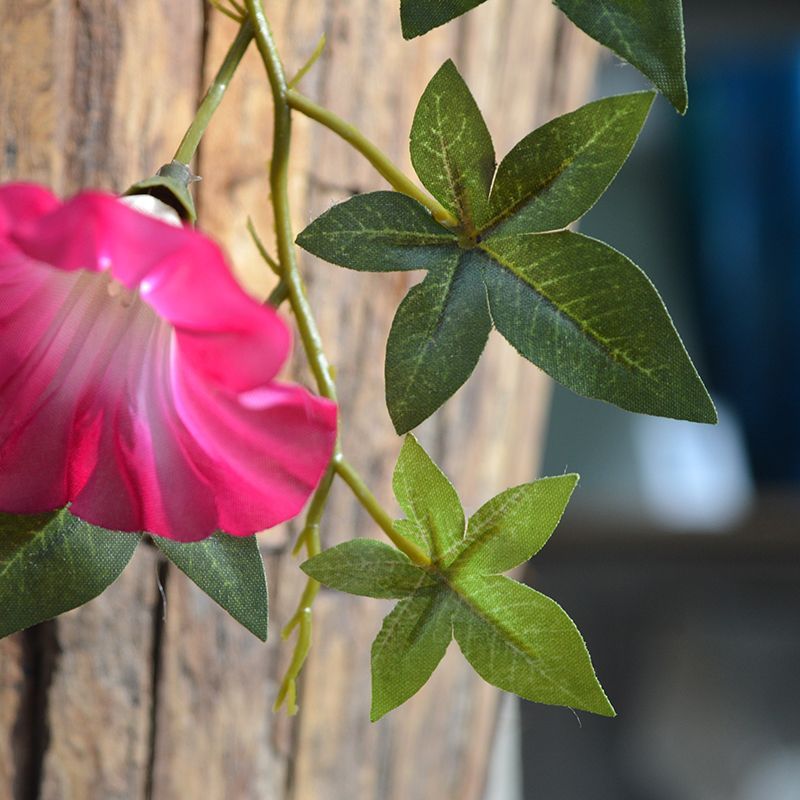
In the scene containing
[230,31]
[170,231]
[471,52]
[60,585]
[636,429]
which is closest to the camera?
[170,231]

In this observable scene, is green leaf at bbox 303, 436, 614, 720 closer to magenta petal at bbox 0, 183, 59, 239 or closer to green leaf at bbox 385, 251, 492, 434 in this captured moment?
Answer: green leaf at bbox 385, 251, 492, 434

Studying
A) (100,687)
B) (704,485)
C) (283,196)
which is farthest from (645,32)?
(704,485)

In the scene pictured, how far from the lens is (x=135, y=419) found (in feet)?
0.86

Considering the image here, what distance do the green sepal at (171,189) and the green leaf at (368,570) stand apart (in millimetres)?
94

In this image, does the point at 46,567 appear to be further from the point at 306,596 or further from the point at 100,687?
the point at 100,687

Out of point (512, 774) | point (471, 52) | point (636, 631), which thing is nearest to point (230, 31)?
point (471, 52)

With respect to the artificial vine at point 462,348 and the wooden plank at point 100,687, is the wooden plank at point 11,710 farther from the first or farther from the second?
the artificial vine at point 462,348

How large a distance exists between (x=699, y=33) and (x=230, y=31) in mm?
1319

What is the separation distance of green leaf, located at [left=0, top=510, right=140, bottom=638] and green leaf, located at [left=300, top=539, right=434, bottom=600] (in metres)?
0.05

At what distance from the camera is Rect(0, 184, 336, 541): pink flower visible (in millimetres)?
242

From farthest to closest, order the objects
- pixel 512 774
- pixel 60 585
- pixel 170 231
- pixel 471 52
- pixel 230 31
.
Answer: pixel 512 774, pixel 471 52, pixel 230 31, pixel 60 585, pixel 170 231

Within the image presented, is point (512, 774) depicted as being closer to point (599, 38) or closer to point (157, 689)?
point (157, 689)

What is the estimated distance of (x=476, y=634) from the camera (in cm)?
30

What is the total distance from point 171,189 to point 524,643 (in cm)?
14
